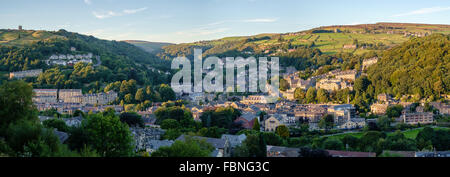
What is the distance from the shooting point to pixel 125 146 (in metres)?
13.7

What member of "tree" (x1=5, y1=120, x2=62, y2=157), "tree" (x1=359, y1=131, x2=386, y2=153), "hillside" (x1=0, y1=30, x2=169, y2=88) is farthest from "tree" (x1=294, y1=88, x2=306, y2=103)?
"tree" (x1=5, y1=120, x2=62, y2=157)

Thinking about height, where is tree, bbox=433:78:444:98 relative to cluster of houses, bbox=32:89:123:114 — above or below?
above

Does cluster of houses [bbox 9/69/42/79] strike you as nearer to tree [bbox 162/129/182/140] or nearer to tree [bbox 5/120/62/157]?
tree [bbox 162/129/182/140]

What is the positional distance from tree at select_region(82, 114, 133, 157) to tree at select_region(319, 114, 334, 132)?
19060 millimetres

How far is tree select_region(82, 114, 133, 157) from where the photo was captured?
13555 millimetres

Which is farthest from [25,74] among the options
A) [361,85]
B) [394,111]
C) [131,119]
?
[394,111]

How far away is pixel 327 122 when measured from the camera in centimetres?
3181

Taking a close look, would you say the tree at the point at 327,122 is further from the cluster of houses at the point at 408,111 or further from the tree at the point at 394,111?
the cluster of houses at the point at 408,111

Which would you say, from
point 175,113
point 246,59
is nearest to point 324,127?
point 175,113

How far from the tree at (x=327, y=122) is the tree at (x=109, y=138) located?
62.5 feet

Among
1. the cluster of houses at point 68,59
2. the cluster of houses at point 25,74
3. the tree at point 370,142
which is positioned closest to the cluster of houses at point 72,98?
the cluster of houses at point 25,74

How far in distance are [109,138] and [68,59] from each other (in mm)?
52253
